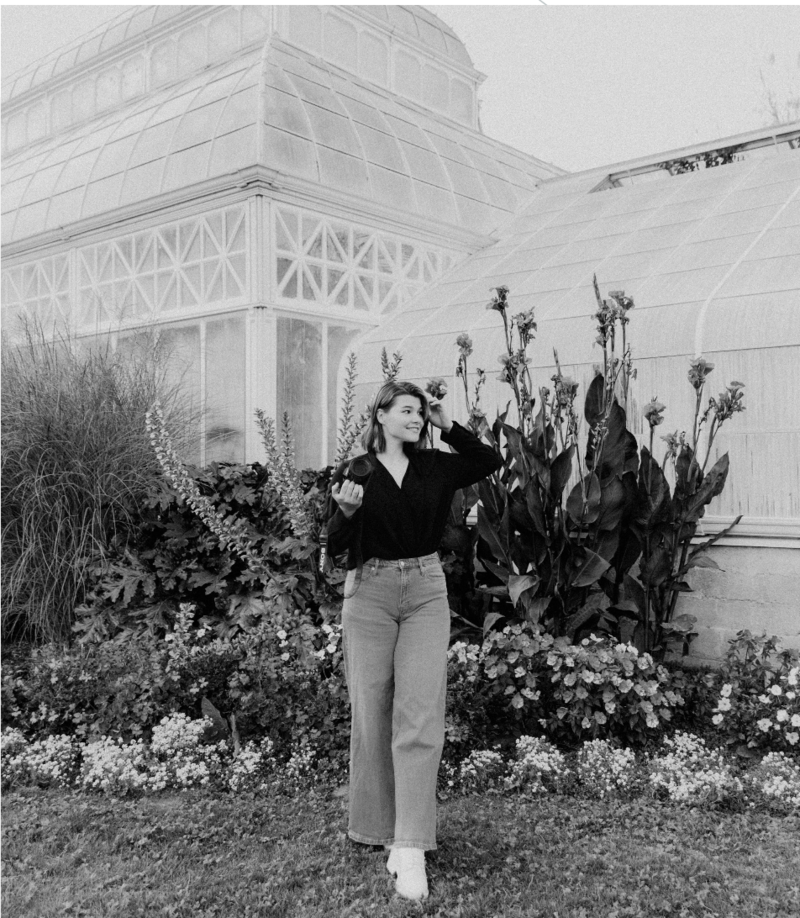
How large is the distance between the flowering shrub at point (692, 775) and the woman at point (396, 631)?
1409mm

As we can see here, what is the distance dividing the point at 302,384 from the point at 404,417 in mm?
4629

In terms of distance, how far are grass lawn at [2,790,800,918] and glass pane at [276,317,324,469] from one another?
412cm

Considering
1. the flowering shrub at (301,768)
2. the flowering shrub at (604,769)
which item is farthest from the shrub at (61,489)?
the flowering shrub at (604,769)

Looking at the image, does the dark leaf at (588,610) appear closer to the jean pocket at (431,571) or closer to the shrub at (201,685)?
the shrub at (201,685)

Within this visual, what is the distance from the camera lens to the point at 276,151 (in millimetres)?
8109

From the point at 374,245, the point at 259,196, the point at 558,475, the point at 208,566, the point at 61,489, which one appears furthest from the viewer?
the point at 374,245

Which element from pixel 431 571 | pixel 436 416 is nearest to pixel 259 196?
pixel 436 416

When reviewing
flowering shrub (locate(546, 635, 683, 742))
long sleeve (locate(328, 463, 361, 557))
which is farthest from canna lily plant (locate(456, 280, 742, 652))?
long sleeve (locate(328, 463, 361, 557))

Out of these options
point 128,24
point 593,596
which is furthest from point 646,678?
point 128,24

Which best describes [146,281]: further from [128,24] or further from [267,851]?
[267,851]

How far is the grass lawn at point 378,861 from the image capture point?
10.4 ft

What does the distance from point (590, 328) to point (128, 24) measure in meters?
9.03

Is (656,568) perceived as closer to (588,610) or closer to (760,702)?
(588,610)

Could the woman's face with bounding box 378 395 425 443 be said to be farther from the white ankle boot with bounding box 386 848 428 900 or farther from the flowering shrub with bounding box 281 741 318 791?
the flowering shrub with bounding box 281 741 318 791
